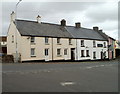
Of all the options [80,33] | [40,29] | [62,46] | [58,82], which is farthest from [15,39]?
[58,82]

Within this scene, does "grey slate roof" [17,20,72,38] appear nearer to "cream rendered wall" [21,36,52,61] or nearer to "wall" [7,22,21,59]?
"wall" [7,22,21,59]

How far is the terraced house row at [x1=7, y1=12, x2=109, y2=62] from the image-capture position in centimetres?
3669

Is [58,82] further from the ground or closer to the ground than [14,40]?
closer to the ground

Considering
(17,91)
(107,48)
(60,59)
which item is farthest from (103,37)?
(17,91)

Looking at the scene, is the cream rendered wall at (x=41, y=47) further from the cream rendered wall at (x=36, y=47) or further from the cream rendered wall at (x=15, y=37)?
the cream rendered wall at (x=15, y=37)

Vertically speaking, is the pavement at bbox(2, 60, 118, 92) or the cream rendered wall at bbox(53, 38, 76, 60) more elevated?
the cream rendered wall at bbox(53, 38, 76, 60)

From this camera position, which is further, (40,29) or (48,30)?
(48,30)

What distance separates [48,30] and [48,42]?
11.2ft

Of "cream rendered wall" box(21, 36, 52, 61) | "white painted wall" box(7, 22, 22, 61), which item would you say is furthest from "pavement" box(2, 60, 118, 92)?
"white painted wall" box(7, 22, 22, 61)

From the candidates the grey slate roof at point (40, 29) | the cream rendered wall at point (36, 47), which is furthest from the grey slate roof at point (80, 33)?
the cream rendered wall at point (36, 47)

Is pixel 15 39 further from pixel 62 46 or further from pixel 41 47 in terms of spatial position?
pixel 62 46

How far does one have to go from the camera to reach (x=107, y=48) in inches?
2271

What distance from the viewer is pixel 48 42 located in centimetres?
4000

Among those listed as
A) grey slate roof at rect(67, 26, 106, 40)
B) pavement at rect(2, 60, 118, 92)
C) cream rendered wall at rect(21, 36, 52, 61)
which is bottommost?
pavement at rect(2, 60, 118, 92)
